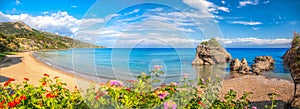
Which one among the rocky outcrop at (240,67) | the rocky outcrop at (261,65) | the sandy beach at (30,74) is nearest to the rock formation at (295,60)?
the sandy beach at (30,74)

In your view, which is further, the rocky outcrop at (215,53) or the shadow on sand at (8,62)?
the shadow on sand at (8,62)

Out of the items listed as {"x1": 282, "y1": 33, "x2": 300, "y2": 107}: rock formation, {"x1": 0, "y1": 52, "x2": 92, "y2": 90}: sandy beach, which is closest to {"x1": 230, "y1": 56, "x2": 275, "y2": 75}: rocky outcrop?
{"x1": 282, "y1": 33, "x2": 300, "y2": 107}: rock formation

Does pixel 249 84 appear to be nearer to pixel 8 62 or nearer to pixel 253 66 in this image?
pixel 253 66

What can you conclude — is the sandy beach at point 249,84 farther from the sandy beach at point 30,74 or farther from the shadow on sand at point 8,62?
the shadow on sand at point 8,62

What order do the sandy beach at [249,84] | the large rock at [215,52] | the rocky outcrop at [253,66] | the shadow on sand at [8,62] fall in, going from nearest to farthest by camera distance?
1. the large rock at [215,52]
2. the sandy beach at [249,84]
3. the shadow on sand at [8,62]
4. the rocky outcrop at [253,66]

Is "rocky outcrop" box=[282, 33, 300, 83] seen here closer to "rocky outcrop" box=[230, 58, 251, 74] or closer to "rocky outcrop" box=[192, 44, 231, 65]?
"rocky outcrop" box=[192, 44, 231, 65]


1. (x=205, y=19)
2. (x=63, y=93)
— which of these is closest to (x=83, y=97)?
(x=63, y=93)

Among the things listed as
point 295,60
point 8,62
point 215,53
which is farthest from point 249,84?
point 8,62

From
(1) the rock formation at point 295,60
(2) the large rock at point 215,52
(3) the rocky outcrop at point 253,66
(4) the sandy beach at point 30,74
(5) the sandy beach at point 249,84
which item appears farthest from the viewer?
(3) the rocky outcrop at point 253,66

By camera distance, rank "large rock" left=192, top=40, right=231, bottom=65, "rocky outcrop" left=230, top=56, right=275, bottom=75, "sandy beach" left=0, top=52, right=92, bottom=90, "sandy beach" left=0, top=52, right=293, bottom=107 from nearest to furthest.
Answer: "large rock" left=192, top=40, right=231, bottom=65 → "sandy beach" left=0, top=52, right=293, bottom=107 → "sandy beach" left=0, top=52, right=92, bottom=90 → "rocky outcrop" left=230, top=56, right=275, bottom=75

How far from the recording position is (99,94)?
2.57 metres

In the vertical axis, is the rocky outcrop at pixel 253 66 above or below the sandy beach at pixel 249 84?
above

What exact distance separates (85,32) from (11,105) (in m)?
1.15

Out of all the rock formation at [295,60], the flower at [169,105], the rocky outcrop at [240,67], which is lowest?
the rocky outcrop at [240,67]
